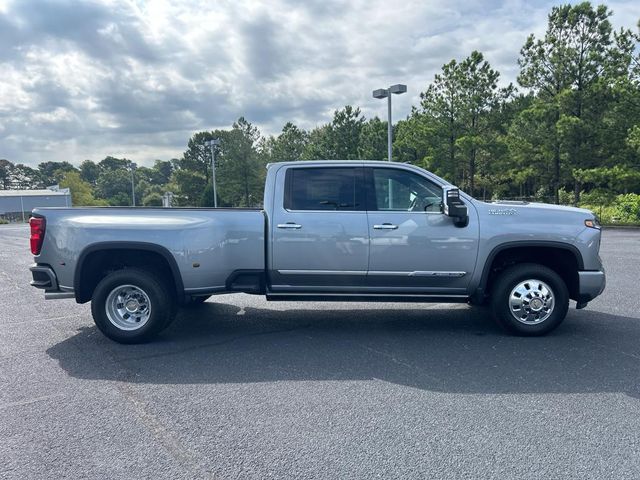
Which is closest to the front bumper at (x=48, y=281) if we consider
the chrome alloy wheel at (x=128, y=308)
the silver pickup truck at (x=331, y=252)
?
the silver pickup truck at (x=331, y=252)

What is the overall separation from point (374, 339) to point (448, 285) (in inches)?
41.0

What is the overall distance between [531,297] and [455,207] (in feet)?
4.49

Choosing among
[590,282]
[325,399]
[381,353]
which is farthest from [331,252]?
[590,282]

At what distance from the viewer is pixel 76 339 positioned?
588cm

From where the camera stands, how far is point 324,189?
5.80m

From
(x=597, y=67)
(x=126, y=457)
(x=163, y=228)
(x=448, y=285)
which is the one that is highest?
(x=597, y=67)

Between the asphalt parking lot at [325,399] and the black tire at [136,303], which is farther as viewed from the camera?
the black tire at [136,303]

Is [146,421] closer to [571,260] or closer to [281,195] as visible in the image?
[281,195]

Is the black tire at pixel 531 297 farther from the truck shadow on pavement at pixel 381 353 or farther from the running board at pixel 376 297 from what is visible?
the running board at pixel 376 297

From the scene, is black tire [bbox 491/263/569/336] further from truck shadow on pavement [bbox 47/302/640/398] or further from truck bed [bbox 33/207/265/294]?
truck bed [bbox 33/207/265/294]

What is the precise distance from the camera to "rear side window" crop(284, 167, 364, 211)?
5719mm

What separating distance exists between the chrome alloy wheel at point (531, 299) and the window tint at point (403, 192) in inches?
50.6

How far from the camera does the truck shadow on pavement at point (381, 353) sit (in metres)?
4.46

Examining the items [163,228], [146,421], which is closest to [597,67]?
[163,228]
